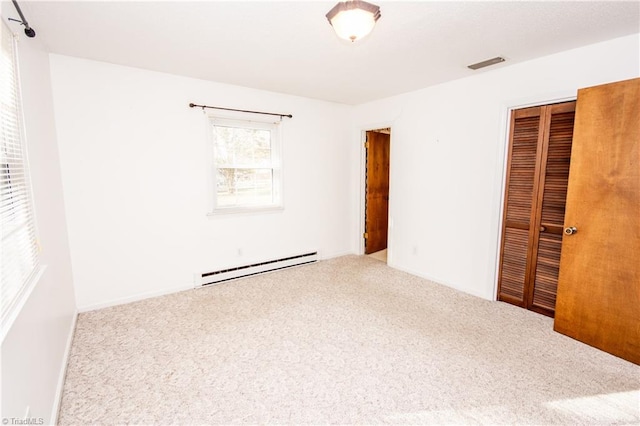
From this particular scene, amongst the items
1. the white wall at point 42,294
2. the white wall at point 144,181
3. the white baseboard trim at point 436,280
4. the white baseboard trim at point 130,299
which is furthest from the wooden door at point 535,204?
the white wall at point 42,294

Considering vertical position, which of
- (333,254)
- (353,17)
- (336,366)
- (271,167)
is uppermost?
(353,17)

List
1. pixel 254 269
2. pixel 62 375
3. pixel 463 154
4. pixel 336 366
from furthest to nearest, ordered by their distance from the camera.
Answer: pixel 254 269 < pixel 463 154 < pixel 336 366 < pixel 62 375

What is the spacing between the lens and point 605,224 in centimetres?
222

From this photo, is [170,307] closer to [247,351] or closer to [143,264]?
[143,264]

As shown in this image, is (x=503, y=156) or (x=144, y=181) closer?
(x=503, y=156)

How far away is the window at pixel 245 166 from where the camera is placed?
3600mm

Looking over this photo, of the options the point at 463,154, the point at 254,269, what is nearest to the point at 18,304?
the point at 254,269

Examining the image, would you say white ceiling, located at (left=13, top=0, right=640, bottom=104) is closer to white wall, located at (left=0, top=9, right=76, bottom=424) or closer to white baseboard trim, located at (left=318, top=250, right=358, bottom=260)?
white wall, located at (left=0, top=9, right=76, bottom=424)

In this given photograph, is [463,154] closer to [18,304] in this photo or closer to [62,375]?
[18,304]

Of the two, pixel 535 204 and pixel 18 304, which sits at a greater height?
pixel 535 204

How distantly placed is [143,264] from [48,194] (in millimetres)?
1204

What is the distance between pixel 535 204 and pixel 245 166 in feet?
10.5

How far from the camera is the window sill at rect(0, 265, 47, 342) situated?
117 cm

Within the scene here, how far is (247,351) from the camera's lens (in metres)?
2.30
